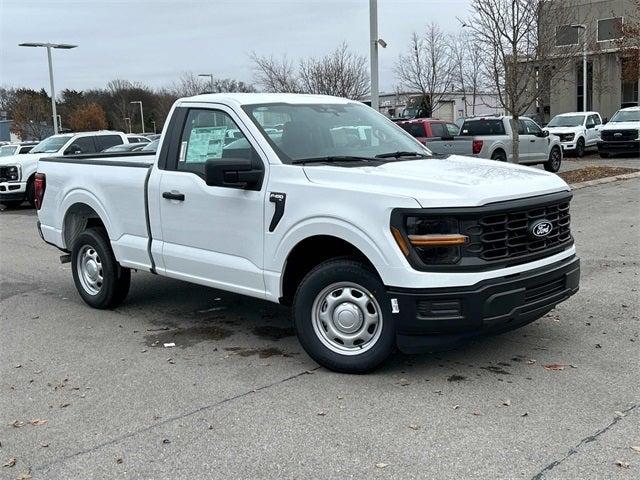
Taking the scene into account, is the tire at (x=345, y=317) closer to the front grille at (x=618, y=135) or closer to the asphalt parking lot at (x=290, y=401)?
the asphalt parking lot at (x=290, y=401)

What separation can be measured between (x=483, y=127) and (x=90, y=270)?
1534 centimetres

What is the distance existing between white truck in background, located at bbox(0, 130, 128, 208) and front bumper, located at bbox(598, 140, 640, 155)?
1840 cm

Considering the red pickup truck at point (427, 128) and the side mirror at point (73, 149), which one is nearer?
the side mirror at point (73, 149)

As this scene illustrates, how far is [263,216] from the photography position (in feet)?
17.3

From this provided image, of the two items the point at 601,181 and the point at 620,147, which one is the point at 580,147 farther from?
the point at 601,181

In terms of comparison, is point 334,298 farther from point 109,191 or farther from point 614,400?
point 109,191

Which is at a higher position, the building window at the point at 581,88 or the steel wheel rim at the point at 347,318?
the building window at the point at 581,88

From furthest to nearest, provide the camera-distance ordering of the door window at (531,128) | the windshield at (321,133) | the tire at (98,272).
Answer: the door window at (531,128) → the tire at (98,272) → the windshield at (321,133)

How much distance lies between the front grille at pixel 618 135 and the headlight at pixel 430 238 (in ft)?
81.3

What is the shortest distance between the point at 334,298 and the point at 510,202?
4.53 ft

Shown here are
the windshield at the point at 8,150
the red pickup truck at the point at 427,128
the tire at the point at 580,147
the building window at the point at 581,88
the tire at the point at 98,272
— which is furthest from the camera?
the building window at the point at 581,88

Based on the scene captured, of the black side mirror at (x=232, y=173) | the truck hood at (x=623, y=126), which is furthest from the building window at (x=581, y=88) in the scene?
the black side mirror at (x=232, y=173)

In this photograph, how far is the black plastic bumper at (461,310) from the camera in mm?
4453

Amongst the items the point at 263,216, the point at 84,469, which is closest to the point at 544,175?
the point at 263,216
